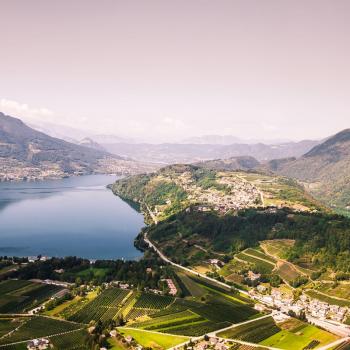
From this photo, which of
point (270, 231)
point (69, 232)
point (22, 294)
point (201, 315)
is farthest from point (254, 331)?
point (69, 232)

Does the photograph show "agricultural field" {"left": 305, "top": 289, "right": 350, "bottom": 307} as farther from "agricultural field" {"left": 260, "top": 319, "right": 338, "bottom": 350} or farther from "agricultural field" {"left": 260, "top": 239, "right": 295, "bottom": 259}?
"agricultural field" {"left": 260, "top": 239, "right": 295, "bottom": 259}

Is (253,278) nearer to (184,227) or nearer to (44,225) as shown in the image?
(184,227)

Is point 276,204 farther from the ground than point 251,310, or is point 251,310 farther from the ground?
point 276,204

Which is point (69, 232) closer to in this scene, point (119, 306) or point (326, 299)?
point (119, 306)

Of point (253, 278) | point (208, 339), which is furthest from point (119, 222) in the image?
point (208, 339)

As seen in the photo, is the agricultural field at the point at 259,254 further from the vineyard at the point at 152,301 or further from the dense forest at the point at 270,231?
the vineyard at the point at 152,301

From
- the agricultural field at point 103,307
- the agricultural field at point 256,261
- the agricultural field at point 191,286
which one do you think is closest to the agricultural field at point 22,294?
the agricultural field at point 103,307

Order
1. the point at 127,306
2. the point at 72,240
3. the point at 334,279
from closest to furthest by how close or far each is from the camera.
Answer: the point at 127,306, the point at 334,279, the point at 72,240
